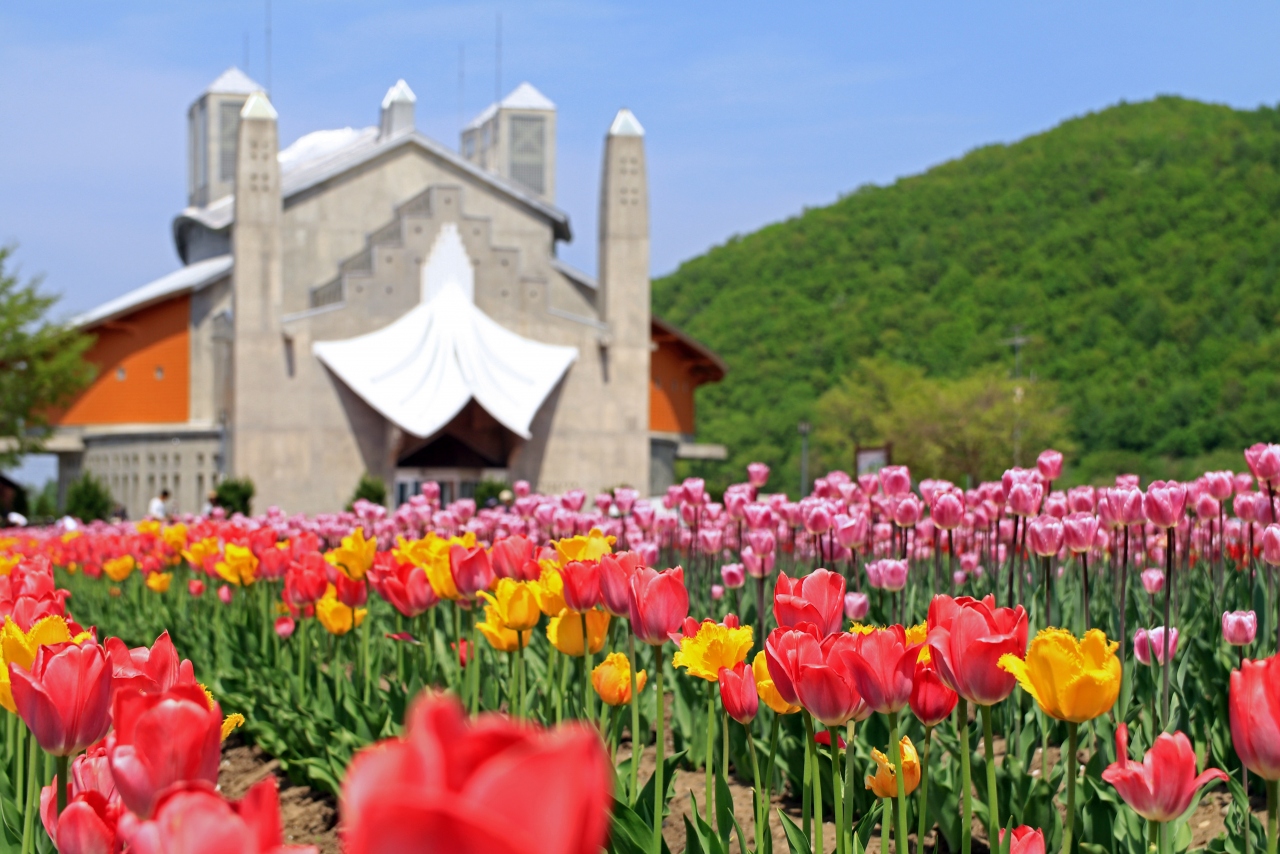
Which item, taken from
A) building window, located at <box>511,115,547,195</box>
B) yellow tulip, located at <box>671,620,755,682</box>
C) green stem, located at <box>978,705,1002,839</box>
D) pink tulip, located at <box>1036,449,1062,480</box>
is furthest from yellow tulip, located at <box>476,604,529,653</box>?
building window, located at <box>511,115,547,195</box>

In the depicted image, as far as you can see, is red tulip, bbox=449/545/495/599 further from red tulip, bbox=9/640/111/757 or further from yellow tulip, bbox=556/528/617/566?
red tulip, bbox=9/640/111/757

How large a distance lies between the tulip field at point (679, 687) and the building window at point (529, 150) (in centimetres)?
3359

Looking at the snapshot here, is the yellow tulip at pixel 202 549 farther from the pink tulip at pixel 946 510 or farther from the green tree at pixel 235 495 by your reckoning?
the green tree at pixel 235 495

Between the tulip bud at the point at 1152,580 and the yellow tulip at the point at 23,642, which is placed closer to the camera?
the yellow tulip at the point at 23,642

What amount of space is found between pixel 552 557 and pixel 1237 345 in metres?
59.4

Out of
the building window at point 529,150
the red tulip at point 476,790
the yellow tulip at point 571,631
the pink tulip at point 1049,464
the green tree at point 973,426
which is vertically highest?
the building window at point 529,150

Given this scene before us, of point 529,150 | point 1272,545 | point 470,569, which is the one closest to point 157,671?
point 470,569

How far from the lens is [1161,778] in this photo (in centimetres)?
199

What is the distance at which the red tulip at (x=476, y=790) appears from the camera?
2.16 ft

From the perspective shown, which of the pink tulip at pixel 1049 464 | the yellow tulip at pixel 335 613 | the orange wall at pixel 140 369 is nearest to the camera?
the yellow tulip at pixel 335 613

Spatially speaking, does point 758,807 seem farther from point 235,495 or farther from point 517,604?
point 235,495

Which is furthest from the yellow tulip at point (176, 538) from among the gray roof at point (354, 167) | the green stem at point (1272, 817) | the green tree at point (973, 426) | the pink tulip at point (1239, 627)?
the green tree at point (973, 426)

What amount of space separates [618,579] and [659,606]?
0.22 meters

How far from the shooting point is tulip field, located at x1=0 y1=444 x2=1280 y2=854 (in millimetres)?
979
